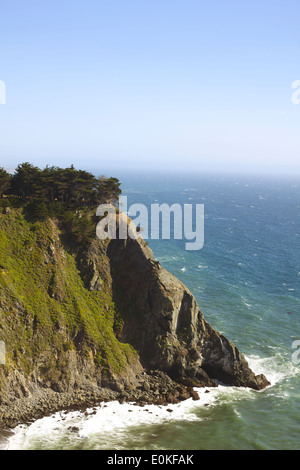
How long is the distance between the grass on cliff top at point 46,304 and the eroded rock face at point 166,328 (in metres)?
3.02

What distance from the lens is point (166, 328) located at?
2176 inches

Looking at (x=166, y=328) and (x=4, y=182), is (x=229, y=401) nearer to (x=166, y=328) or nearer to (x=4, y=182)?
(x=166, y=328)

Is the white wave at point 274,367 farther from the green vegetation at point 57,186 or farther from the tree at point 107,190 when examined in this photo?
the green vegetation at point 57,186

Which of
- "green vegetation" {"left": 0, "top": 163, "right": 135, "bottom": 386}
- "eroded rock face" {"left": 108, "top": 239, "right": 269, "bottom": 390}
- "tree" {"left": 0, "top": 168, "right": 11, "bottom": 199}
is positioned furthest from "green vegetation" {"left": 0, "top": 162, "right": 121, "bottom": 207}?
"eroded rock face" {"left": 108, "top": 239, "right": 269, "bottom": 390}

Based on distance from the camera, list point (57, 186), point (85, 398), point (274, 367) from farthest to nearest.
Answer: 1. point (274, 367)
2. point (57, 186)
3. point (85, 398)

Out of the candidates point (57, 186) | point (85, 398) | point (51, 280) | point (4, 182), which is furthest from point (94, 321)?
point (4, 182)

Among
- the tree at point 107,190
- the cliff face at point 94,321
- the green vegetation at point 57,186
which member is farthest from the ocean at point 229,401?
the green vegetation at point 57,186

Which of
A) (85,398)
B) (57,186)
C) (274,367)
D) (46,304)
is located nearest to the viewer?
(85,398)

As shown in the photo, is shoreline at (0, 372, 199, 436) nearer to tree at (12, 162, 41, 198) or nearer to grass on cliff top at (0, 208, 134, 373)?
grass on cliff top at (0, 208, 134, 373)

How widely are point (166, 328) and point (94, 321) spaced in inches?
448

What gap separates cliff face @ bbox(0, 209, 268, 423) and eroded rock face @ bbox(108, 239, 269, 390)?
0.16 meters

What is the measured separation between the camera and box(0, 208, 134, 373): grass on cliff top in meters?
47.7

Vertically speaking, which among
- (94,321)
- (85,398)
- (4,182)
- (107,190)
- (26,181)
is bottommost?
(85,398)
